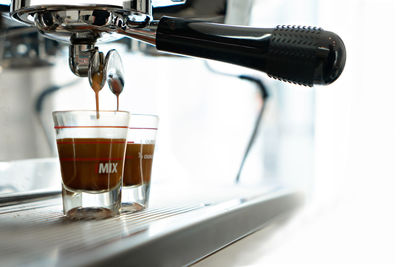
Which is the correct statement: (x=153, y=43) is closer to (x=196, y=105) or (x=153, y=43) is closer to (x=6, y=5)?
(x=6, y=5)

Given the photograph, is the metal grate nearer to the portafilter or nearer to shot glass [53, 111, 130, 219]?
shot glass [53, 111, 130, 219]

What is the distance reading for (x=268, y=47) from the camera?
37 centimetres

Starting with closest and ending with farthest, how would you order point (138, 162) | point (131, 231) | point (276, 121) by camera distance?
point (131, 231) → point (138, 162) → point (276, 121)

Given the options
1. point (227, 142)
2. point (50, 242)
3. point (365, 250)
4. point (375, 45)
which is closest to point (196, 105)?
point (227, 142)

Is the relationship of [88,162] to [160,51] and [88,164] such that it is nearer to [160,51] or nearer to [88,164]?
[88,164]

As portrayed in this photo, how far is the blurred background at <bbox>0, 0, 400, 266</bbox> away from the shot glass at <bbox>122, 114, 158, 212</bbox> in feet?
0.28

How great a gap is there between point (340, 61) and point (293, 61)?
0.03 meters

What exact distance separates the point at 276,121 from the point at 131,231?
0.86 metres

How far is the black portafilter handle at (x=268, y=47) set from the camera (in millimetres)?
353

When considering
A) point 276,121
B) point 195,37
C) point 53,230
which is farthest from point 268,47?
point 276,121

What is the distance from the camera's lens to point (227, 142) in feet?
3.35

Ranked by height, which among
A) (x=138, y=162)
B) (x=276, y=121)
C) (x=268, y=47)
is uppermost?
(x=268, y=47)

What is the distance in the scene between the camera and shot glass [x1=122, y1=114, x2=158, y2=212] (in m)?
0.45

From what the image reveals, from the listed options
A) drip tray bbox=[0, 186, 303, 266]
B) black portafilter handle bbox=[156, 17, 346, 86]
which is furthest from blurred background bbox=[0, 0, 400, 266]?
black portafilter handle bbox=[156, 17, 346, 86]
